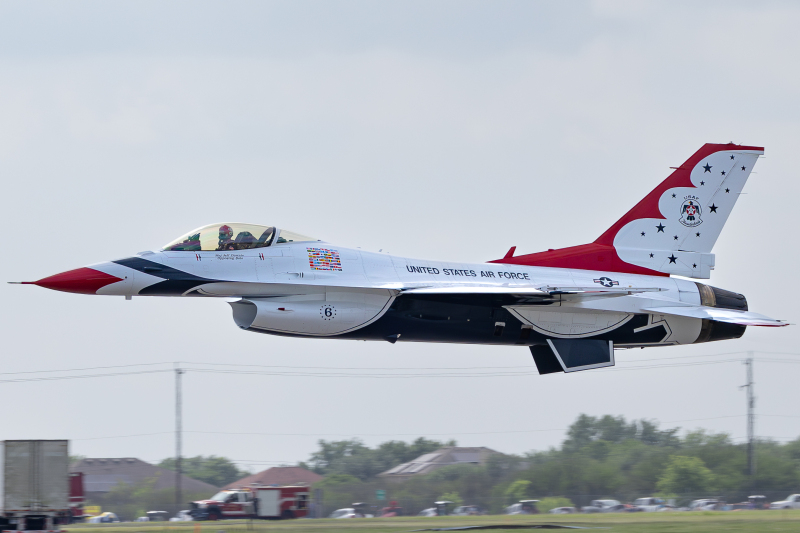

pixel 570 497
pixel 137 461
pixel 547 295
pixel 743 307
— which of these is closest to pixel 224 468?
pixel 137 461

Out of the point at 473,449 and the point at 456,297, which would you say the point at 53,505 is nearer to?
the point at 456,297

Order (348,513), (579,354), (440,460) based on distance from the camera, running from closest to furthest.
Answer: (579,354) < (348,513) < (440,460)

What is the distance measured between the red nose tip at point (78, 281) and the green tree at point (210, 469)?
32.5ft

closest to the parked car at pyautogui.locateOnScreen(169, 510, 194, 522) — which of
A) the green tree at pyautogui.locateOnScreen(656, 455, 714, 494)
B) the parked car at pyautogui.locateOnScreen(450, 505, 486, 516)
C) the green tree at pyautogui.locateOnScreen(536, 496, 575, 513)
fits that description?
the parked car at pyautogui.locateOnScreen(450, 505, 486, 516)

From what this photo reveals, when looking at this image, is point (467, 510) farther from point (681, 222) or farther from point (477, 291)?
point (681, 222)

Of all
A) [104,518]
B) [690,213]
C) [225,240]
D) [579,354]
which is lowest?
[104,518]

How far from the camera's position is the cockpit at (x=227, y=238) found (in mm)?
19172

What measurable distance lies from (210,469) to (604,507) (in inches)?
459

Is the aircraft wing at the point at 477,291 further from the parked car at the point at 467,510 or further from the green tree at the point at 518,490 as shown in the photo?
the green tree at the point at 518,490

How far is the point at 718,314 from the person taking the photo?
71.0 ft

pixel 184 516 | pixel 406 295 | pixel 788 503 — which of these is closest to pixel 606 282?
pixel 406 295

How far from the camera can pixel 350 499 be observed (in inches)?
956

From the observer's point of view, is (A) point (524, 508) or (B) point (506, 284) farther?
(A) point (524, 508)

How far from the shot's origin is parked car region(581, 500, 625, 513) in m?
24.1
